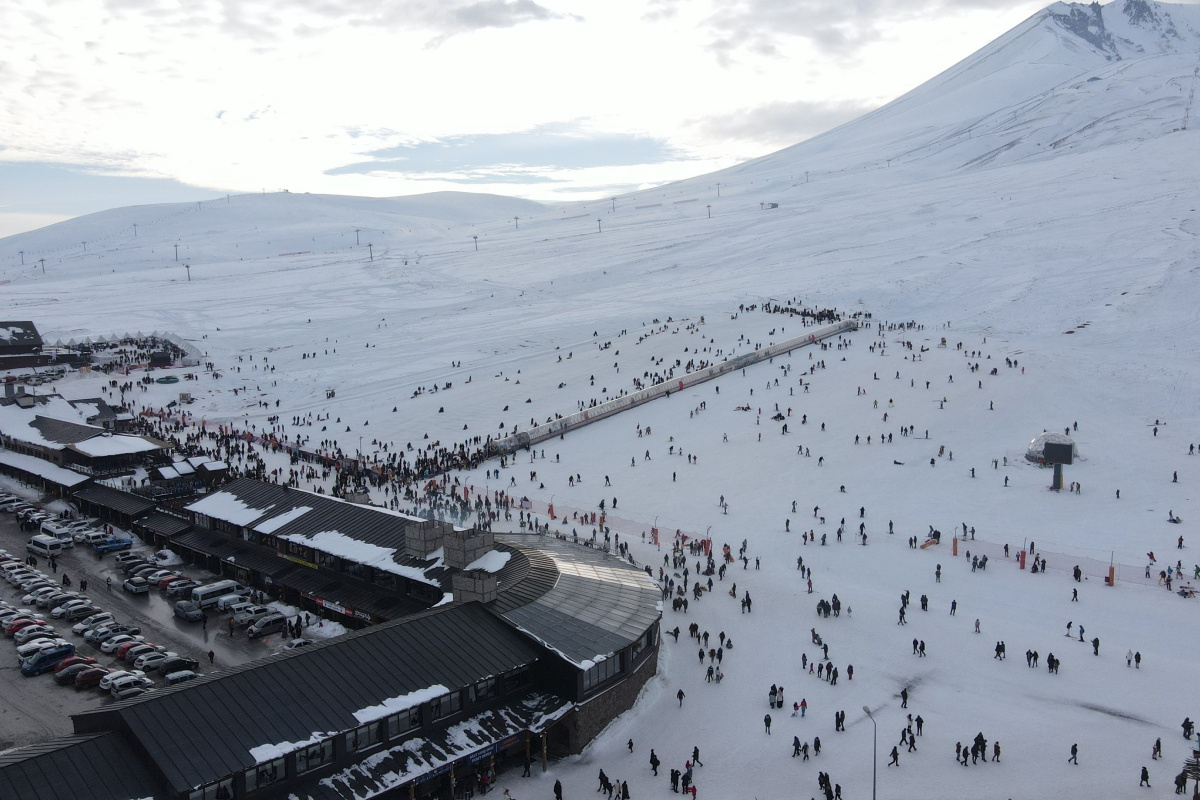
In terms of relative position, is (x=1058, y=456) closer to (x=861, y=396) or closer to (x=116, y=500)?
(x=861, y=396)

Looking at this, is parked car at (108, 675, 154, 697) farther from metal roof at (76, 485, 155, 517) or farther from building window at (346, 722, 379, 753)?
metal roof at (76, 485, 155, 517)

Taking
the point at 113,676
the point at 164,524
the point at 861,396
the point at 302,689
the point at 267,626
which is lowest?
the point at 267,626

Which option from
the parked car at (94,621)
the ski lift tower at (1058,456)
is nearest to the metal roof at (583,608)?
the parked car at (94,621)

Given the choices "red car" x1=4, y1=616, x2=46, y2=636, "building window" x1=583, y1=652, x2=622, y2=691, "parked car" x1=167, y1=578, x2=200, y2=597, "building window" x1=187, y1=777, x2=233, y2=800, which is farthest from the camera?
"parked car" x1=167, y1=578, x2=200, y2=597

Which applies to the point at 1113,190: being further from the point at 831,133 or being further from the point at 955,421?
the point at 831,133

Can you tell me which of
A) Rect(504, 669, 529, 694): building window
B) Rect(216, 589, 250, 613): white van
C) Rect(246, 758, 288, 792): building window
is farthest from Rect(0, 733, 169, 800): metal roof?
Rect(216, 589, 250, 613): white van

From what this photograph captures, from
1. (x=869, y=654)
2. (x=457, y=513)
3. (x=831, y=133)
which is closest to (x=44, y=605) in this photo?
(x=457, y=513)

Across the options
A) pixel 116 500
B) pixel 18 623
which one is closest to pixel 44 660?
pixel 18 623
